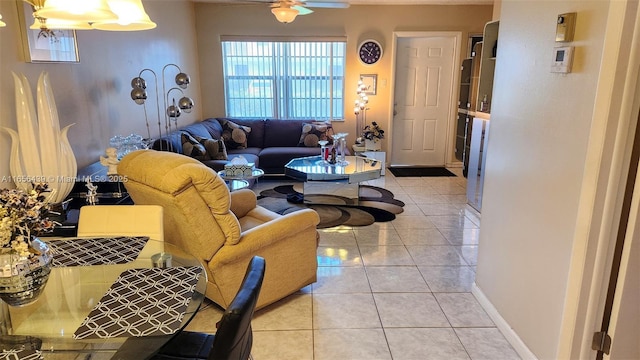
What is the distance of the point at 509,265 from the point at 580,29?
127 cm

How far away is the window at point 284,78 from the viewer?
633cm

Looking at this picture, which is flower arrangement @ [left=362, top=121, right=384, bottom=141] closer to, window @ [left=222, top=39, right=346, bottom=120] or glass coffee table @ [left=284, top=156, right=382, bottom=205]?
window @ [left=222, top=39, right=346, bottom=120]

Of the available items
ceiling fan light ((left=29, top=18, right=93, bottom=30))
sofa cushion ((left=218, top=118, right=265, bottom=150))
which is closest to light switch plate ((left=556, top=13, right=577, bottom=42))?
ceiling fan light ((left=29, top=18, right=93, bottom=30))

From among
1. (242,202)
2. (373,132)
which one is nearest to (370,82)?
(373,132)

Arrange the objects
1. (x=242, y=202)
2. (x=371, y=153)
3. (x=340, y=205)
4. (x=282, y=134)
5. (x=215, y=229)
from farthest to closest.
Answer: (x=371, y=153) < (x=282, y=134) < (x=340, y=205) < (x=242, y=202) < (x=215, y=229)

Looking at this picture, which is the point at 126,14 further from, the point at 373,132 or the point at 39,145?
the point at 373,132

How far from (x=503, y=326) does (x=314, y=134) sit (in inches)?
159

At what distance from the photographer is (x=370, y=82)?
251 inches

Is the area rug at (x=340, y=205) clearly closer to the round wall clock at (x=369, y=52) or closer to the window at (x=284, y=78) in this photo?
the window at (x=284, y=78)

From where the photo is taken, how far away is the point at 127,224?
83.1 inches

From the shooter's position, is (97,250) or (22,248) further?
(97,250)

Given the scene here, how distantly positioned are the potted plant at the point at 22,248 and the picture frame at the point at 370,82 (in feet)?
17.7

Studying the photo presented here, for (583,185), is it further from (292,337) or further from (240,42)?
(240,42)

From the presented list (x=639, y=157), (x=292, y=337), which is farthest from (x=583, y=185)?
(x=292, y=337)
